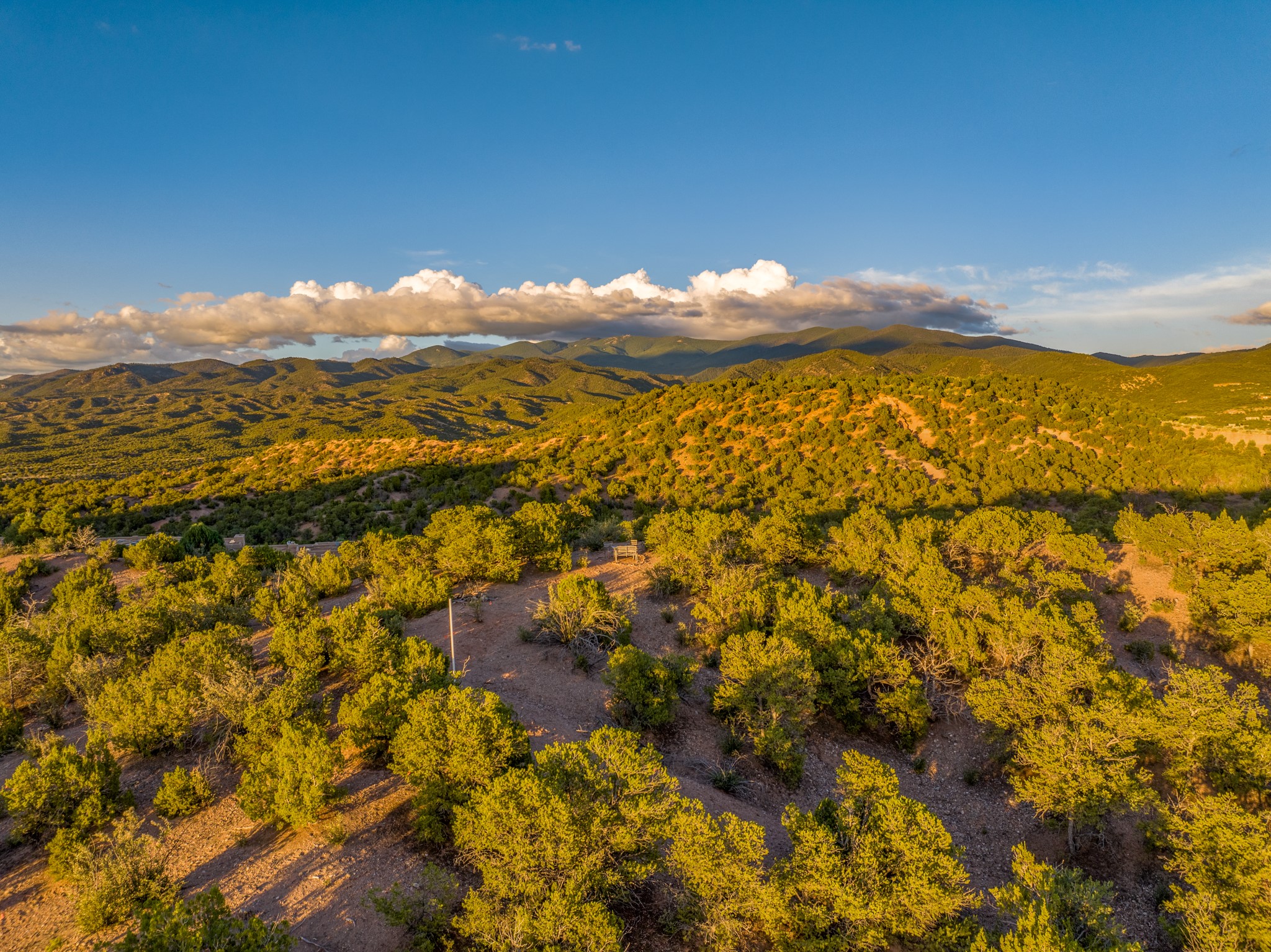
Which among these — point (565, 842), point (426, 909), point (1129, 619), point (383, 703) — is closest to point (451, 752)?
point (383, 703)

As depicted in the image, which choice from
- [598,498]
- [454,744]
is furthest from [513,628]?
[598,498]

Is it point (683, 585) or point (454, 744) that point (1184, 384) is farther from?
point (454, 744)

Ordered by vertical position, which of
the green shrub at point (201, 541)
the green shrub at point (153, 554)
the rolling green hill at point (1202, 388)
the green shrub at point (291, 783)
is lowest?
the green shrub at point (201, 541)

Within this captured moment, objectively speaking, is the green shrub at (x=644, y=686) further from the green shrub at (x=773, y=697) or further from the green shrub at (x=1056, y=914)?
the green shrub at (x=1056, y=914)

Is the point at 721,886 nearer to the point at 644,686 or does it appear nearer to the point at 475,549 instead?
the point at 644,686

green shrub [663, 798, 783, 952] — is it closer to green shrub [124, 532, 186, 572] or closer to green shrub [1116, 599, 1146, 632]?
green shrub [1116, 599, 1146, 632]

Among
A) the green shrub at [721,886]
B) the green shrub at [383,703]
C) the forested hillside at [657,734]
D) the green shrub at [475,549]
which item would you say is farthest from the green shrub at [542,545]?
the green shrub at [721,886]

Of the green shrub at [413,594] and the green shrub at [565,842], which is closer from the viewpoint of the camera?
the green shrub at [565,842]
